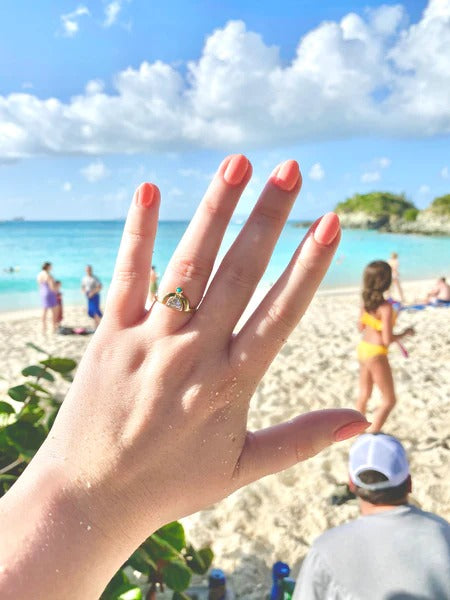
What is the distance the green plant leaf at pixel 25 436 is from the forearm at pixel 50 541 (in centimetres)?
63

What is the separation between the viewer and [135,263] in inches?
46.9

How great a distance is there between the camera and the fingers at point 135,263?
1175mm

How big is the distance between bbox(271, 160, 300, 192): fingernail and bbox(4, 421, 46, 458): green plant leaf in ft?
3.58

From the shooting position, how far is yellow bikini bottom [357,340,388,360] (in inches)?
196

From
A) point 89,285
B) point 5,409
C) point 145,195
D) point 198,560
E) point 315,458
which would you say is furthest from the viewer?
point 89,285

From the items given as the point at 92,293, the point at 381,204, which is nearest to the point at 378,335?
the point at 92,293

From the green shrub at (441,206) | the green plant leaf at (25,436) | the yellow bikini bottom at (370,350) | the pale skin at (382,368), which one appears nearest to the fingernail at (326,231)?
the green plant leaf at (25,436)

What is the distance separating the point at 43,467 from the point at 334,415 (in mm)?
649

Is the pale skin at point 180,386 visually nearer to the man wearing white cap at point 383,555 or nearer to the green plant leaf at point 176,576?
the green plant leaf at point 176,576

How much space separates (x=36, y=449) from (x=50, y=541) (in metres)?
0.75

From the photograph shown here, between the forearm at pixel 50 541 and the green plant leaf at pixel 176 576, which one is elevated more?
the forearm at pixel 50 541

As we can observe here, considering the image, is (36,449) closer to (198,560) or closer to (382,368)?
(198,560)

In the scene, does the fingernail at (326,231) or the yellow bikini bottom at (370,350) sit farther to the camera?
the yellow bikini bottom at (370,350)

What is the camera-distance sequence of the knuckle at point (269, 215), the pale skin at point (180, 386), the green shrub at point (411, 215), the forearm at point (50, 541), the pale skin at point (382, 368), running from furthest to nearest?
the green shrub at point (411, 215), the pale skin at point (382, 368), the knuckle at point (269, 215), the pale skin at point (180, 386), the forearm at point (50, 541)
